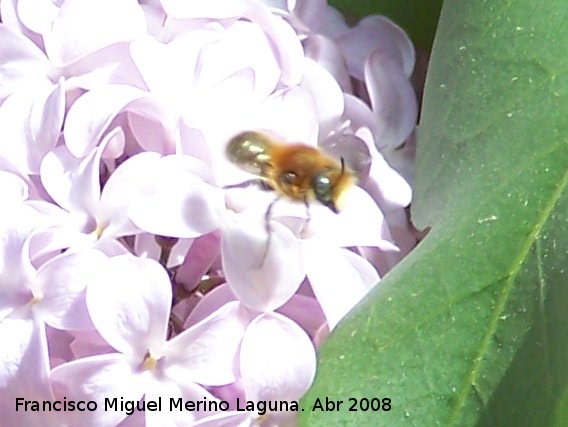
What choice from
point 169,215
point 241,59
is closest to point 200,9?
point 241,59

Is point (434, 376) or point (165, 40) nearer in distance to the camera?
point (434, 376)

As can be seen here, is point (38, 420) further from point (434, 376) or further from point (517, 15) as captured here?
point (517, 15)

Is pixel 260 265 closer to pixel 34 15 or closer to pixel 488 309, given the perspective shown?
pixel 488 309

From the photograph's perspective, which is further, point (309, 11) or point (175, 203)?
point (309, 11)

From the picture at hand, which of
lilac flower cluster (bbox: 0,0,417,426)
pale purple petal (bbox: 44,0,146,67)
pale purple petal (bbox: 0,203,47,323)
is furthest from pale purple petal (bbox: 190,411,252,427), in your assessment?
pale purple petal (bbox: 44,0,146,67)

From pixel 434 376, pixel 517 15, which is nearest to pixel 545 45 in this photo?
pixel 517 15

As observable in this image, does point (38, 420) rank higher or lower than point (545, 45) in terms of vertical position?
lower
